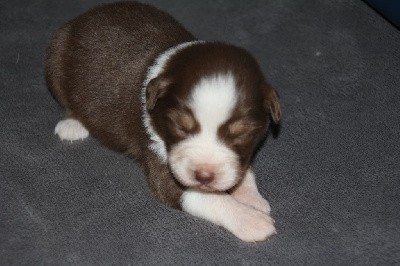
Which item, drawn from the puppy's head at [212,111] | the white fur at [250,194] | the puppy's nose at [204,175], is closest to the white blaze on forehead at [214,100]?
the puppy's head at [212,111]

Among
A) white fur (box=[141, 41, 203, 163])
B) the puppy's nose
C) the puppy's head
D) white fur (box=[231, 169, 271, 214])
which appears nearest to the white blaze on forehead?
the puppy's head

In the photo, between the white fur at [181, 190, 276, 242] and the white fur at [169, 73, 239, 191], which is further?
the white fur at [181, 190, 276, 242]

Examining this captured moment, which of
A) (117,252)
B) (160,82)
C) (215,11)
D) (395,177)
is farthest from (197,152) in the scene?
(215,11)

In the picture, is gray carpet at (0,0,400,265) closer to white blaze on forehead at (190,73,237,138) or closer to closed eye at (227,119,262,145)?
closed eye at (227,119,262,145)

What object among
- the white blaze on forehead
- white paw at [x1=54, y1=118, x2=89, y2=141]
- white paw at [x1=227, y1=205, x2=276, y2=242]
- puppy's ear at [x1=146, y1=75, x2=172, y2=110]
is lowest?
white paw at [x1=54, y1=118, x2=89, y2=141]

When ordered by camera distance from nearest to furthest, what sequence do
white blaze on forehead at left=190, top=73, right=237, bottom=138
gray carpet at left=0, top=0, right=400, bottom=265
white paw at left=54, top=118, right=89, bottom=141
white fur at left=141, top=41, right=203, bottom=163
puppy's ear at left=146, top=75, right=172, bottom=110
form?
white blaze on forehead at left=190, top=73, right=237, bottom=138 < puppy's ear at left=146, top=75, right=172, bottom=110 < gray carpet at left=0, top=0, right=400, bottom=265 < white fur at left=141, top=41, right=203, bottom=163 < white paw at left=54, top=118, right=89, bottom=141

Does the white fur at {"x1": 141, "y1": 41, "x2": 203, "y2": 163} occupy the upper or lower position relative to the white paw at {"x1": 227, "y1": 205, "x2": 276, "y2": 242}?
upper

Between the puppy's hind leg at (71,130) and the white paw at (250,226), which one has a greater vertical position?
the white paw at (250,226)

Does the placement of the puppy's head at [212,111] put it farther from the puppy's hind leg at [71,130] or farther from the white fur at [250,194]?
the puppy's hind leg at [71,130]
